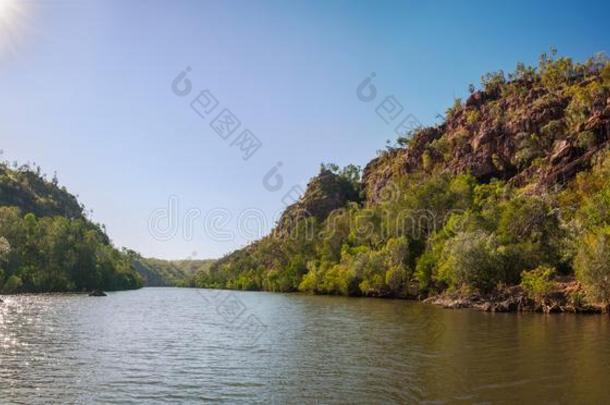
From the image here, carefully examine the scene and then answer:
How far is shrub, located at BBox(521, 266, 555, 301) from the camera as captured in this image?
197 ft

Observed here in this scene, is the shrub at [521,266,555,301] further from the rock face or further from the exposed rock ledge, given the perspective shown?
the rock face

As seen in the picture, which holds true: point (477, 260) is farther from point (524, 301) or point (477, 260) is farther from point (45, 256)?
point (45, 256)

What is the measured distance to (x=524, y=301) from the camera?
6338 centimetres

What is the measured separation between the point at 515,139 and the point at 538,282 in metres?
77.2

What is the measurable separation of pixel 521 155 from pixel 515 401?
4464 inches

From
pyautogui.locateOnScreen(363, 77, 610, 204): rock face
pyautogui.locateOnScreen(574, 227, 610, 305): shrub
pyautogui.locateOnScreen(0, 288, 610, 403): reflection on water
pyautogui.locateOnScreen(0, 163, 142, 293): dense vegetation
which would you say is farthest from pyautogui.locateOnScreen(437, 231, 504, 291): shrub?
pyautogui.locateOnScreen(0, 163, 142, 293): dense vegetation

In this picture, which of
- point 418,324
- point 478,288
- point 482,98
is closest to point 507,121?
point 482,98

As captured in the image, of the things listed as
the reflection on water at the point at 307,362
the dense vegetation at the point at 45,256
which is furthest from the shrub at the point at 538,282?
the dense vegetation at the point at 45,256

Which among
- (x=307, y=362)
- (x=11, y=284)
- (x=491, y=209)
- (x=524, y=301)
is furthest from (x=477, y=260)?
(x=11, y=284)

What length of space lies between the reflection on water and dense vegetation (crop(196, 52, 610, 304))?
21234 mm

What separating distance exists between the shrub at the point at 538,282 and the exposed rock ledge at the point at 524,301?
1.87ft

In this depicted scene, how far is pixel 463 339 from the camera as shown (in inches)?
1491

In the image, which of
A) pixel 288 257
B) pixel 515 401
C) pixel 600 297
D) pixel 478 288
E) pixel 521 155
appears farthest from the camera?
pixel 288 257

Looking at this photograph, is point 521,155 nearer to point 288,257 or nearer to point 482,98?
point 482,98
